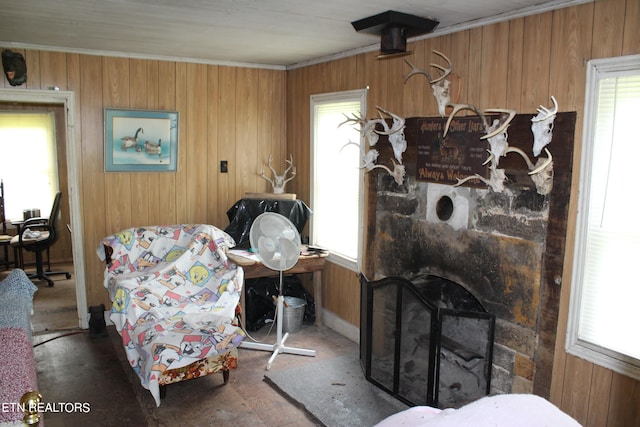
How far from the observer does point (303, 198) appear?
17.1 ft

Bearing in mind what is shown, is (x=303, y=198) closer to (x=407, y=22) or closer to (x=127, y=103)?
(x=127, y=103)

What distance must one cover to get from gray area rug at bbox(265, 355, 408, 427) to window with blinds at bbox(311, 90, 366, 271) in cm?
92

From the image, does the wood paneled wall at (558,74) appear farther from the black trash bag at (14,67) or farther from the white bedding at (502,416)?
the black trash bag at (14,67)

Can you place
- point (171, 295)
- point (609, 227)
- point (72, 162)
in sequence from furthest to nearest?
point (72, 162), point (171, 295), point (609, 227)

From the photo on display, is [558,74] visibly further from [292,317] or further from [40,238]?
[40,238]

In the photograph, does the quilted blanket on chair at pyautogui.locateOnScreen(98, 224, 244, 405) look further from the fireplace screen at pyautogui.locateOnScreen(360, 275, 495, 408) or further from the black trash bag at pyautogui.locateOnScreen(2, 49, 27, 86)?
the black trash bag at pyautogui.locateOnScreen(2, 49, 27, 86)

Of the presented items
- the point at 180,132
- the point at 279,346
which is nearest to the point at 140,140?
the point at 180,132

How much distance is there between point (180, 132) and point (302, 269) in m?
1.75

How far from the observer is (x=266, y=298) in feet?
15.9

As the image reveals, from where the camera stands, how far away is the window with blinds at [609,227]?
8.00 ft

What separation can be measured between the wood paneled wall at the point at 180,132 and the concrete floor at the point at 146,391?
627 mm

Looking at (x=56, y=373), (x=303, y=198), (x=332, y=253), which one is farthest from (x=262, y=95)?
(x=56, y=373)

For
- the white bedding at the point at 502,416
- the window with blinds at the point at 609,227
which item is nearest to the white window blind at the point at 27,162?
the window with blinds at the point at 609,227

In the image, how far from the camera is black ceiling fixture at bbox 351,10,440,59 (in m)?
3.01
